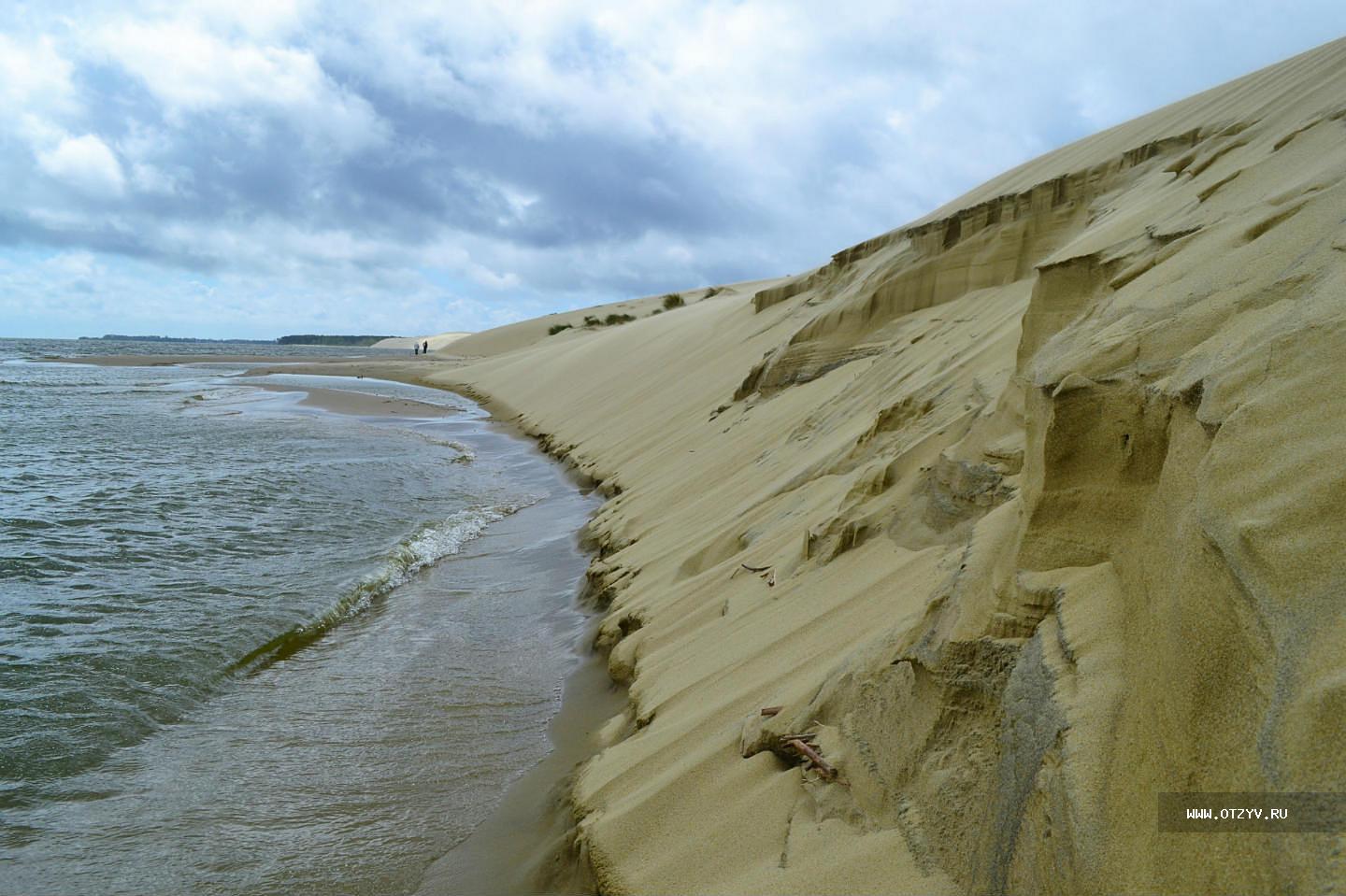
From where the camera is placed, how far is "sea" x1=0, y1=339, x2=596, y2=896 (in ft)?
11.3

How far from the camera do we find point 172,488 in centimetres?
1049

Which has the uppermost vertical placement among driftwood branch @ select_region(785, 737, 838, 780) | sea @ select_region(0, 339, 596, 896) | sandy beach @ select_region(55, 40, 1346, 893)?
sandy beach @ select_region(55, 40, 1346, 893)

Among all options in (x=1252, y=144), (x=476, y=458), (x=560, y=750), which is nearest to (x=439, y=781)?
(x=560, y=750)

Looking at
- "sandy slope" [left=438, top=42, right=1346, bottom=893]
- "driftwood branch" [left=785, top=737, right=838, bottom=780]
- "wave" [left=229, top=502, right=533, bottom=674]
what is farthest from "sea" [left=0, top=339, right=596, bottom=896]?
"driftwood branch" [left=785, top=737, right=838, bottom=780]

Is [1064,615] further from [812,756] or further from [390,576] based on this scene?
[390,576]

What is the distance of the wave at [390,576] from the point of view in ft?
18.2

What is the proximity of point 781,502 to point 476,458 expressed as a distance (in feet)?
33.8

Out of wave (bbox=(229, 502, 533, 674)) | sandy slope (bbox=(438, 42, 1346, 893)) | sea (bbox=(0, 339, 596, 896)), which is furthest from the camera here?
wave (bbox=(229, 502, 533, 674))

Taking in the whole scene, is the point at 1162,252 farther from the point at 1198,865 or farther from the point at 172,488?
the point at 172,488

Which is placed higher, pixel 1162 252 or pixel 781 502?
pixel 1162 252

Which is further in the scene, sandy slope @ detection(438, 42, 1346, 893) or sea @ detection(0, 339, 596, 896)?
sea @ detection(0, 339, 596, 896)

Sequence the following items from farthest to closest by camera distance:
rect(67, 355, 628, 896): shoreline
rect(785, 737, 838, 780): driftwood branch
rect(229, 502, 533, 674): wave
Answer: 1. rect(229, 502, 533, 674): wave
2. rect(67, 355, 628, 896): shoreline
3. rect(785, 737, 838, 780): driftwood branch

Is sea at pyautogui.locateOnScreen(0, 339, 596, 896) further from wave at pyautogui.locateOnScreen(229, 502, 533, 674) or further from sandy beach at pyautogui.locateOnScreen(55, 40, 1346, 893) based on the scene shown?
sandy beach at pyautogui.locateOnScreen(55, 40, 1346, 893)

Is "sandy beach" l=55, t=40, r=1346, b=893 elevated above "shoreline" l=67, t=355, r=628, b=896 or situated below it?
above
